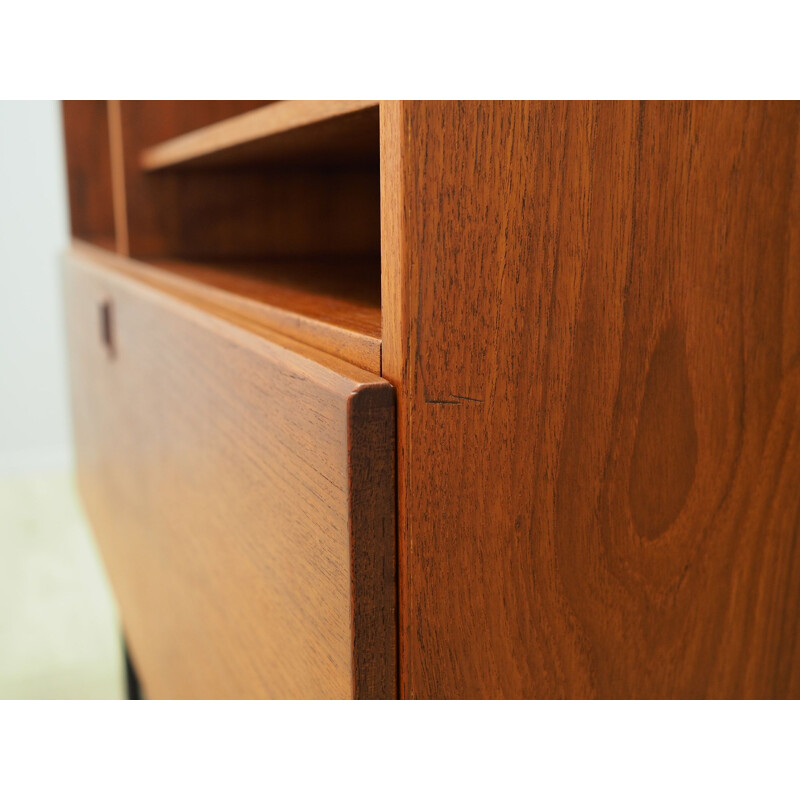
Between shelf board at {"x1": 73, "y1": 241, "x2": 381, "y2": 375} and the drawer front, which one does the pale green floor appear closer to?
the drawer front

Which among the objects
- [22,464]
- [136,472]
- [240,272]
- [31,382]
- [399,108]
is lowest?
[22,464]

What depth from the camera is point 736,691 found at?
1.36 ft

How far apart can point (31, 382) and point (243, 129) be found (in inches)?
76.2

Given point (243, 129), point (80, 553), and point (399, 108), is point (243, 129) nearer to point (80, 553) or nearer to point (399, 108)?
point (399, 108)

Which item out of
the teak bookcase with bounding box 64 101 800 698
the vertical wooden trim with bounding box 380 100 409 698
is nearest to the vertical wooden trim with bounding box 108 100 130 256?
the teak bookcase with bounding box 64 101 800 698

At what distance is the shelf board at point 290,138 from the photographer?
Result: 1.34 ft

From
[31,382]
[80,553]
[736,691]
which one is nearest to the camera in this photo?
[736,691]

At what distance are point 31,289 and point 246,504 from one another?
198cm

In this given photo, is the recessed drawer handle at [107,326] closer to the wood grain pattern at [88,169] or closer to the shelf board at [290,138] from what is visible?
the shelf board at [290,138]

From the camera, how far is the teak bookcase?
0.32m

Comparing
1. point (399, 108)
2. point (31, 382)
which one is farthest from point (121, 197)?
point (31, 382)

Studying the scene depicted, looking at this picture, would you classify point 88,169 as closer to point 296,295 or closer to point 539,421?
point 296,295

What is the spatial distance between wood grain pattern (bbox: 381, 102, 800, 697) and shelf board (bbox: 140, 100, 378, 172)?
0.07 meters

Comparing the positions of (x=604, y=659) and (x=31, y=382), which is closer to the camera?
(x=604, y=659)
